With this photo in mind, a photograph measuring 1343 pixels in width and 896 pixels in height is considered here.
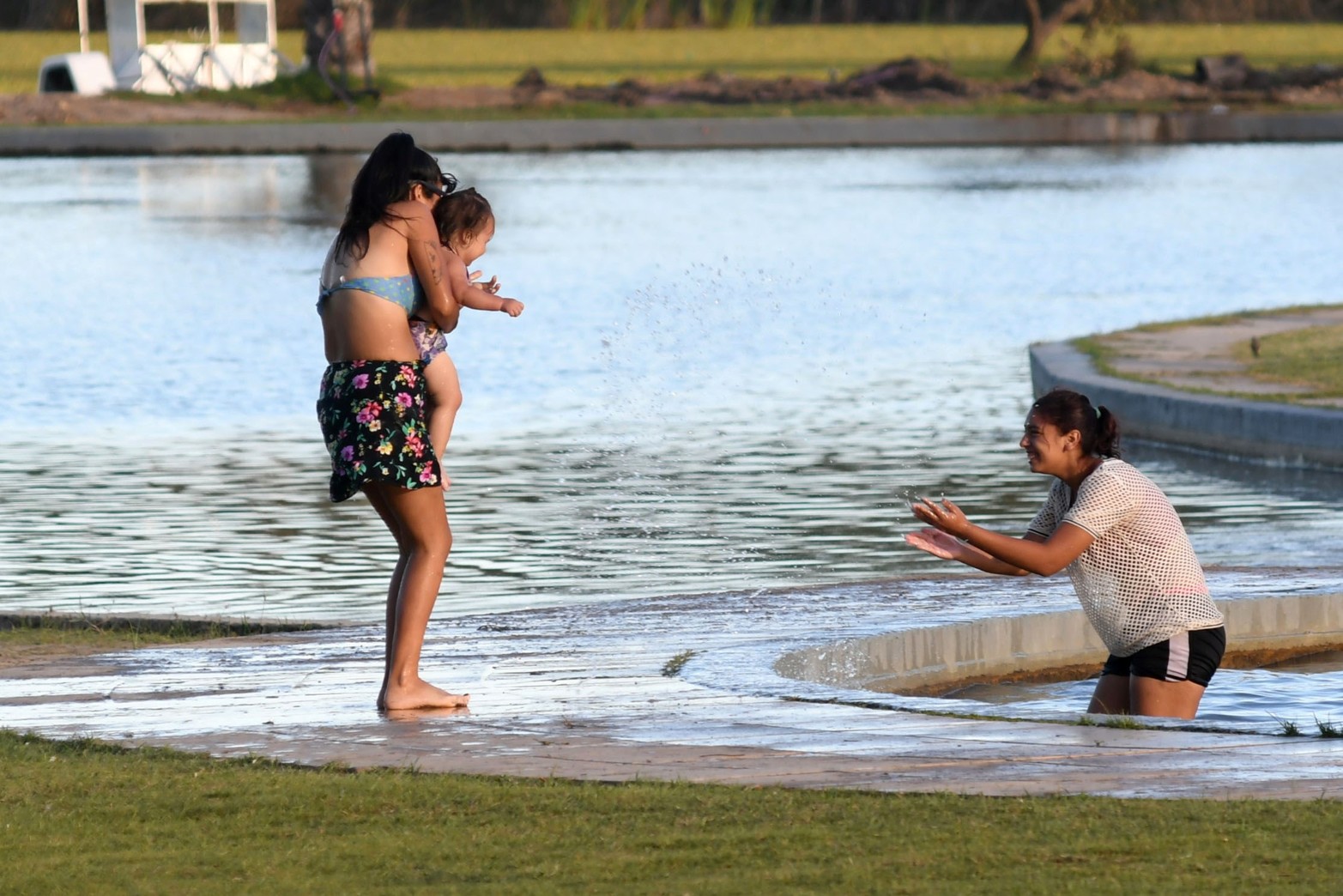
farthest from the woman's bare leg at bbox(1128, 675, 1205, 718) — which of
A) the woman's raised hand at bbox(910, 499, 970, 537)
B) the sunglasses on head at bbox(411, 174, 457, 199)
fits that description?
the sunglasses on head at bbox(411, 174, 457, 199)

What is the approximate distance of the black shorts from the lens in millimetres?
6508

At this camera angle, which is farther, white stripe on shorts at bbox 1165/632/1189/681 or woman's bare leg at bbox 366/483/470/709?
white stripe on shorts at bbox 1165/632/1189/681

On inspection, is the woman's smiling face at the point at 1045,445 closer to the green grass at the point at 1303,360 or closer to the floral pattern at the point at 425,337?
the floral pattern at the point at 425,337

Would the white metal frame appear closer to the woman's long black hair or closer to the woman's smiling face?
the woman's long black hair

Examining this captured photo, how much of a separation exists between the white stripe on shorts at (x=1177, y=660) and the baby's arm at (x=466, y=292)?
6.30 ft

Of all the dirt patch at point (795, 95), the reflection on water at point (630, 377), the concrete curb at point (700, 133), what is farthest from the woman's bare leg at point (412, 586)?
the dirt patch at point (795, 95)

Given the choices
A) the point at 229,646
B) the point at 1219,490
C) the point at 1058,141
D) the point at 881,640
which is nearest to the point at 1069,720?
the point at 881,640

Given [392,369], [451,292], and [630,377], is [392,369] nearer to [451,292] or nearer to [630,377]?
[451,292]

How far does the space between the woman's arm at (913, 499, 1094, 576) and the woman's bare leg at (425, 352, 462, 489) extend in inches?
50.9

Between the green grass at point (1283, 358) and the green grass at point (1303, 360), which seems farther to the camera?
the green grass at point (1303, 360)

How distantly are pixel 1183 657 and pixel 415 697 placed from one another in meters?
2.00

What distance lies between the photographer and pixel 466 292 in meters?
6.40

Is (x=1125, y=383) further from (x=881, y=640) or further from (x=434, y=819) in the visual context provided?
(x=434, y=819)

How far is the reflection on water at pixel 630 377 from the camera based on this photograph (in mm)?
10008
